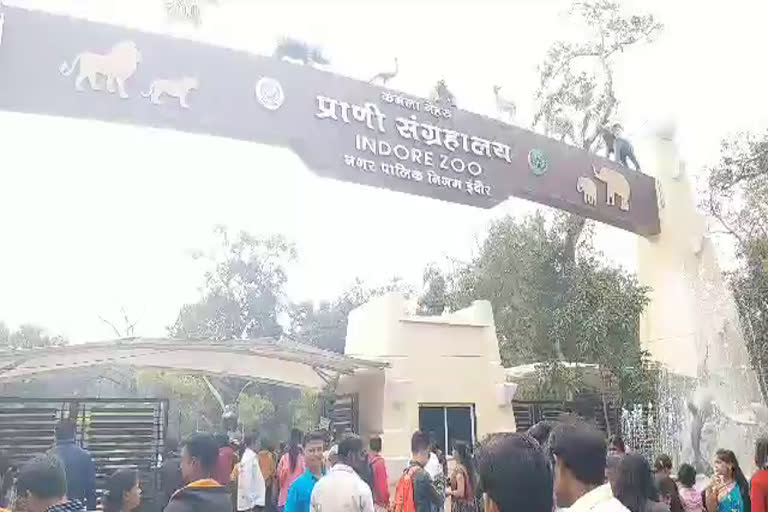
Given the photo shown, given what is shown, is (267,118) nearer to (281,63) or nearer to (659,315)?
(281,63)

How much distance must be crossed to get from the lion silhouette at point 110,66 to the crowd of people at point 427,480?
3.78 m

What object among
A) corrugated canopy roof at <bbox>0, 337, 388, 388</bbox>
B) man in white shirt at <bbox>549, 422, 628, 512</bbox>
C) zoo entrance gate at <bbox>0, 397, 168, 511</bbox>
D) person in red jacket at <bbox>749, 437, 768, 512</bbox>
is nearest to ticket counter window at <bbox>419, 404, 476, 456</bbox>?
corrugated canopy roof at <bbox>0, 337, 388, 388</bbox>

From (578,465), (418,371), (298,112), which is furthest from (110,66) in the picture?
(578,465)

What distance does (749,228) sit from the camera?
49.8 ft

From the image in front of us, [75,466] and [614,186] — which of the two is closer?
[75,466]

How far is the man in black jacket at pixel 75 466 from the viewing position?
211 inches

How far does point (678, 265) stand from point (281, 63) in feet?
25.3

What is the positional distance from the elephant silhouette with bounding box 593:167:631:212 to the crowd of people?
21.8ft

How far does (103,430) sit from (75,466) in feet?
12.1

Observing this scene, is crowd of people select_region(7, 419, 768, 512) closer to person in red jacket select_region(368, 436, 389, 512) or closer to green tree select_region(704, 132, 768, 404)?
person in red jacket select_region(368, 436, 389, 512)

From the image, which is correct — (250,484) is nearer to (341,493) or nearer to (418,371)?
(418,371)

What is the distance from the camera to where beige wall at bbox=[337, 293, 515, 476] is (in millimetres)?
9961

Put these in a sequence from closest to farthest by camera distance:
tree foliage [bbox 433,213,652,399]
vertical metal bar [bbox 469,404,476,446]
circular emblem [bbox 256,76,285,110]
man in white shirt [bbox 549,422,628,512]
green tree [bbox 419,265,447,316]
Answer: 1. man in white shirt [bbox 549,422,628,512]
2. circular emblem [bbox 256,76,285,110]
3. vertical metal bar [bbox 469,404,476,446]
4. tree foliage [bbox 433,213,652,399]
5. green tree [bbox 419,265,447,316]

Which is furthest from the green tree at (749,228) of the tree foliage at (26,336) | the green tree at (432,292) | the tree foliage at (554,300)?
the tree foliage at (26,336)
